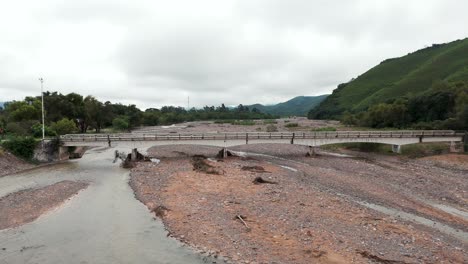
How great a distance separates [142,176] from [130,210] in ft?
39.5

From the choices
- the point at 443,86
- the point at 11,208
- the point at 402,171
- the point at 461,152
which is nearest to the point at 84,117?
the point at 11,208

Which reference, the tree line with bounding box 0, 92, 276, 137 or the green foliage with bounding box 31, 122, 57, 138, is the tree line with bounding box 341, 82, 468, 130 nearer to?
the green foliage with bounding box 31, 122, 57, 138

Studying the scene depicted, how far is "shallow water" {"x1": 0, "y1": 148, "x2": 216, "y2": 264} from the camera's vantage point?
16359 mm

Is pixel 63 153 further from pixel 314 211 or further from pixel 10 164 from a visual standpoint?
pixel 314 211

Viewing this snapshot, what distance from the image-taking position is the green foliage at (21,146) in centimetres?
4411

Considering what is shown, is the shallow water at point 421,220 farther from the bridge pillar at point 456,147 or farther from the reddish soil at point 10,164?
the reddish soil at point 10,164

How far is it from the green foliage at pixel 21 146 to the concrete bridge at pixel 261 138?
163 inches

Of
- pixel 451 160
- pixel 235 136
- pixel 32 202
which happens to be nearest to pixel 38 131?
pixel 235 136

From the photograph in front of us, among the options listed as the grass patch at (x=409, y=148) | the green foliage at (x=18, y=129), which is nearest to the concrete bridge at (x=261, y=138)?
the grass patch at (x=409, y=148)

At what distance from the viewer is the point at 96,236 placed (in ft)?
62.4

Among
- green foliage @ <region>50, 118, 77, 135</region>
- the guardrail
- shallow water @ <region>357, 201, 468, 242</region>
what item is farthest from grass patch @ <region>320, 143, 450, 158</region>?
green foliage @ <region>50, 118, 77, 135</region>

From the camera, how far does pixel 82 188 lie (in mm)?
31516

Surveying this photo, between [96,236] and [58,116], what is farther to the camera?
[58,116]

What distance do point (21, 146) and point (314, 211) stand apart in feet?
136
